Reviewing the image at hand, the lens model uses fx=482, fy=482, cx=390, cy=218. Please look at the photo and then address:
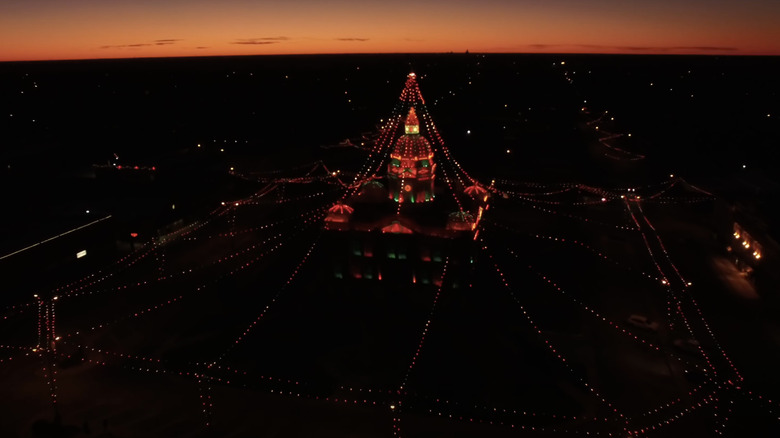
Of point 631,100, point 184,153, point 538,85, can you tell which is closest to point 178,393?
point 184,153

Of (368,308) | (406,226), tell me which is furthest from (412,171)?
(368,308)

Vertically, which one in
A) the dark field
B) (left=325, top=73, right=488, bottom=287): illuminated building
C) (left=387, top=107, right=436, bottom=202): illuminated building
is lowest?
the dark field

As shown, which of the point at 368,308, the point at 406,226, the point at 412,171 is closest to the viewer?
the point at 368,308

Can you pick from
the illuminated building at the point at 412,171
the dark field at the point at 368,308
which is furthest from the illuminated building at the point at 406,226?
the dark field at the point at 368,308

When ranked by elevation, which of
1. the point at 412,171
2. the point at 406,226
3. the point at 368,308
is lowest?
the point at 368,308

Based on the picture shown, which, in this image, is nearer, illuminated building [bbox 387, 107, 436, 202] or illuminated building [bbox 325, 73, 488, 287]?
illuminated building [bbox 325, 73, 488, 287]

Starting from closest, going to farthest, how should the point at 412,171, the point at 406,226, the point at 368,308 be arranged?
the point at 368,308
the point at 406,226
the point at 412,171

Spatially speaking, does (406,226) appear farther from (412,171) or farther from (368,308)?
(368,308)

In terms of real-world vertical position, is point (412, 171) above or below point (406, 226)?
above

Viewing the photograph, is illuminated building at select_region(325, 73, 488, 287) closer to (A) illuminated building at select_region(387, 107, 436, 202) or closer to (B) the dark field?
(A) illuminated building at select_region(387, 107, 436, 202)

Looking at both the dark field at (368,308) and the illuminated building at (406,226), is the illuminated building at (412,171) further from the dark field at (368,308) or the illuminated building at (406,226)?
the dark field at (368,308)

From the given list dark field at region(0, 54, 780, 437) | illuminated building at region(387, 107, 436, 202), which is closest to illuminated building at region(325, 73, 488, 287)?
illuminated building at region(387, 107, 436, 202)
